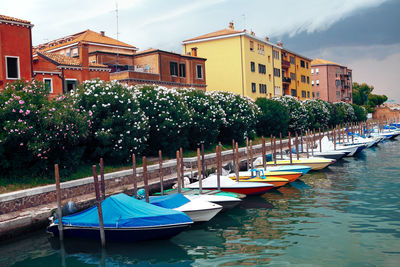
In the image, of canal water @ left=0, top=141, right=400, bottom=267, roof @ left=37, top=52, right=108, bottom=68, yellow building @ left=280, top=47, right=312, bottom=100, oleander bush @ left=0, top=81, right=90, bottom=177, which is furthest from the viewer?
yellow building @ left=280, top=47, right=312, bottom=100

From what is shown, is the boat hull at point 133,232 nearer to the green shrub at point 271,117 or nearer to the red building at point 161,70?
the red building at point 161,70

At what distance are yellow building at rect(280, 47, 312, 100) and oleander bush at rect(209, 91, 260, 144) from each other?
3211 centimetres

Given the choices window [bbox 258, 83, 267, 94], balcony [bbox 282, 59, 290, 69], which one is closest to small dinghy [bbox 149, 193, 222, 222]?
window [bbox 258, 83, 267, 94]

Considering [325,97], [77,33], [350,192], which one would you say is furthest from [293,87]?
[350,192]

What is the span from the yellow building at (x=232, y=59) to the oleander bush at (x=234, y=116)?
17351mm

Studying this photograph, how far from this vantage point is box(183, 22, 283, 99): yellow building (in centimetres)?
4778

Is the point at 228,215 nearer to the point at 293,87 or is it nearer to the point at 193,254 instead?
the point at 193,254

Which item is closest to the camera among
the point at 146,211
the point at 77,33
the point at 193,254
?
the point at 193,254

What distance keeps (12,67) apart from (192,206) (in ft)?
59.7

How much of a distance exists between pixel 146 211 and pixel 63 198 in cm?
453

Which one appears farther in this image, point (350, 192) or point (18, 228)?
point (350, 192)

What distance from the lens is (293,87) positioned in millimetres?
65125

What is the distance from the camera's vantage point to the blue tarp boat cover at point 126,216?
36.4 ft

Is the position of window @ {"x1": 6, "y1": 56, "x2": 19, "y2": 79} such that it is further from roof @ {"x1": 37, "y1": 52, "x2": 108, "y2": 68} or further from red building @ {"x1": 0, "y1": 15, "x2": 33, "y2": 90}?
roof @ {"x1": 37, "y1": 52, "x2": 108, "y2": 68}
